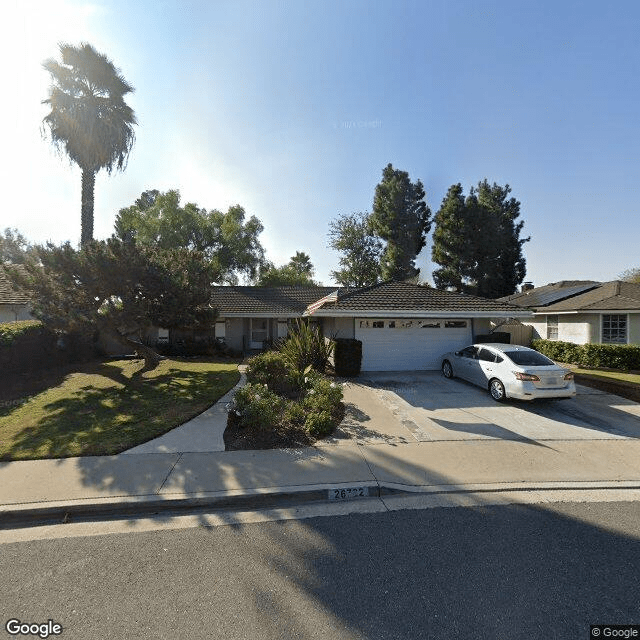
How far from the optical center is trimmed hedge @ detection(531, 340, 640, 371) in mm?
13527

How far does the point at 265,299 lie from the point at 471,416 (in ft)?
52.5

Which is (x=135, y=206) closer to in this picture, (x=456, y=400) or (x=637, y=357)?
(x=456, y=400)

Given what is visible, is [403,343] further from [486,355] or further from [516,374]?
[516,374]

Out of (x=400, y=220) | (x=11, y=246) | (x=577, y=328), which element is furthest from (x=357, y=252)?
(x=11, y=246)

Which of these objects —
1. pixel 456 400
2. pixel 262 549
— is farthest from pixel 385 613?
pixel 456 400

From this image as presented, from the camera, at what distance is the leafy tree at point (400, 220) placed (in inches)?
1303

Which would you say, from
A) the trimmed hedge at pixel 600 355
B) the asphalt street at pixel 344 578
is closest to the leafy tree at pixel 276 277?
the trimmed hedge at pixel 600 355

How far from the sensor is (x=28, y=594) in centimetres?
273

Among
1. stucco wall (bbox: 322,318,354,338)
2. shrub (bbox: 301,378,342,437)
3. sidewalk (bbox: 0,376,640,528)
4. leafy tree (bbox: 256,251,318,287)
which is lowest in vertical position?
sidewalk (bbox: 0,376,640,528)

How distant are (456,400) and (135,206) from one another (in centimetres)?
3705

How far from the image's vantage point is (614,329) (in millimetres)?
15680

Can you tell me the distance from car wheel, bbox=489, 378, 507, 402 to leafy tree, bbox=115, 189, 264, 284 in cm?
2470

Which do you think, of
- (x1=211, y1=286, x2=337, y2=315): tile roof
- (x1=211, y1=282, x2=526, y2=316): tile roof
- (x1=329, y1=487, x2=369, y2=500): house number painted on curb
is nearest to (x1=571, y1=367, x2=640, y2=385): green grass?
(x1=211, y1=282, x2=526, y2=316): tile roof

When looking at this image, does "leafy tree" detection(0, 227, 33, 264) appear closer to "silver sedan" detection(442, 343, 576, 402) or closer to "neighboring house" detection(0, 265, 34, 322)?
"neighboring house" detection(0, 265, 34, 322)
